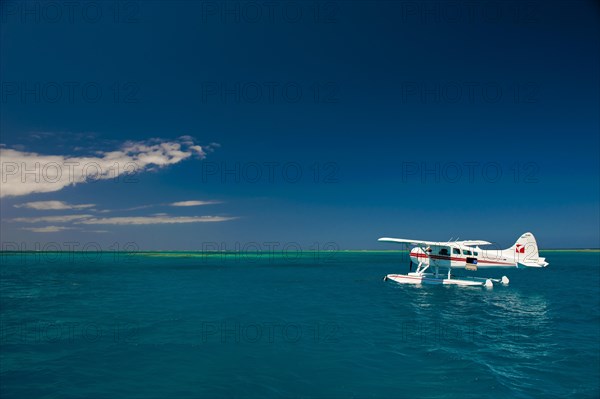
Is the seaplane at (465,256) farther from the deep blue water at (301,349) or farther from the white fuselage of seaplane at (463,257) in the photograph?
the deep blue water at (301,349)

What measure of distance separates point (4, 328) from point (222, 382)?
1586 centimetres

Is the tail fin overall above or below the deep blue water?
above

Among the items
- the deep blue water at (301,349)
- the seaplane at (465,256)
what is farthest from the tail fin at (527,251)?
the deep blue water at (301,349)

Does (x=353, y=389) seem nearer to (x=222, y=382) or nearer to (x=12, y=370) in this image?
(x=222, y=382)

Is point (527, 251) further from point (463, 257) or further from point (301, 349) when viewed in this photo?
point (301, 349)

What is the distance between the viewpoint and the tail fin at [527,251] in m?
36.2

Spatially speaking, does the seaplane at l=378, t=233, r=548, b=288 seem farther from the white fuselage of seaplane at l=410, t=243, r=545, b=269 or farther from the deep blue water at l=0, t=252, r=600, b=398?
the deep blue water at l=0, t=252, r=600, b=398

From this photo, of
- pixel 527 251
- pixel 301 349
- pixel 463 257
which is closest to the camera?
pixel 301 349

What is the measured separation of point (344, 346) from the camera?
14453 mm

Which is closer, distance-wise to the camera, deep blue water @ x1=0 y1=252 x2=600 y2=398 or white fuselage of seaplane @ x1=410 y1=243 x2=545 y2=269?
deep blue water @ x1=0 y1=252 x2=600 y2=398

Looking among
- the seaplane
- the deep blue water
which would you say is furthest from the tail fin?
the deep blue water

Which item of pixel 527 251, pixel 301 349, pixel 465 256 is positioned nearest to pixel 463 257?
pixel 465 256

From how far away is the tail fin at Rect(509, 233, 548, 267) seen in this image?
1427 inches

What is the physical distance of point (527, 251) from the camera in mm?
36781
